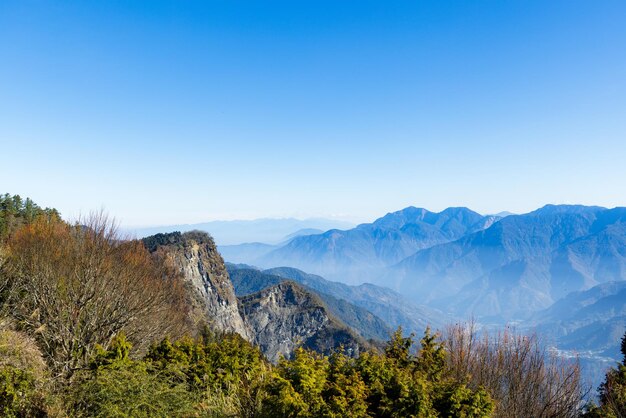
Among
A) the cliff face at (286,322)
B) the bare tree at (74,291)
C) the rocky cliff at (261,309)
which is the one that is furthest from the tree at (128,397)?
the cliff face at (286,322)

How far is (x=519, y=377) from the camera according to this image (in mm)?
13836

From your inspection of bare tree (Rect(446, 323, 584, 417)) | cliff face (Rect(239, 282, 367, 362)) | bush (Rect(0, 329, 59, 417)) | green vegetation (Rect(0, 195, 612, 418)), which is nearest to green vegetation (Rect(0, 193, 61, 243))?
green vegetation (Rect(0, 195, 612, 418))

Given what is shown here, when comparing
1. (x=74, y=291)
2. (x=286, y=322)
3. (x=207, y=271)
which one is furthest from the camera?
(x=286, y=322)

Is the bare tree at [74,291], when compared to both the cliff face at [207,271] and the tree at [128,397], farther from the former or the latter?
the cliff face at [207,271]

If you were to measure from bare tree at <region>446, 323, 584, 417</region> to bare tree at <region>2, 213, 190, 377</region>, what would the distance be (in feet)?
48.1

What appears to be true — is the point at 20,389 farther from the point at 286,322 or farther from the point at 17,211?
the point at 286,322

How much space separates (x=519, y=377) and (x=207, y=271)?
377 ft

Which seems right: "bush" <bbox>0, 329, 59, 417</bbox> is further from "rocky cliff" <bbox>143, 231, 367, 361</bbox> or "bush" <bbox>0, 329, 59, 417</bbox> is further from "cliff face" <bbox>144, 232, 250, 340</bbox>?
"rocky cliff" <bbox>143, 231, 367, 361</bbox>

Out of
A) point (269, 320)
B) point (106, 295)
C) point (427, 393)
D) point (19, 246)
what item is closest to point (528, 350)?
point (427, 393)

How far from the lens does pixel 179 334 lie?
1127 inches

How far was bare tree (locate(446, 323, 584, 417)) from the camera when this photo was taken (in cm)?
1318

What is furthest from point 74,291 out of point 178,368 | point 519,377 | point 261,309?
point 261,309

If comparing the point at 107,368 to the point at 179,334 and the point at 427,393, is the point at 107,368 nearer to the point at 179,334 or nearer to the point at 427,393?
the point at 427,393

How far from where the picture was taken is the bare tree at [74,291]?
16.3 m
